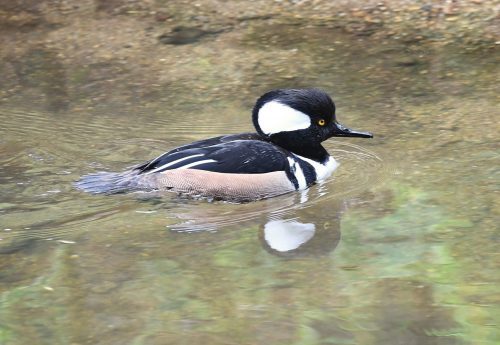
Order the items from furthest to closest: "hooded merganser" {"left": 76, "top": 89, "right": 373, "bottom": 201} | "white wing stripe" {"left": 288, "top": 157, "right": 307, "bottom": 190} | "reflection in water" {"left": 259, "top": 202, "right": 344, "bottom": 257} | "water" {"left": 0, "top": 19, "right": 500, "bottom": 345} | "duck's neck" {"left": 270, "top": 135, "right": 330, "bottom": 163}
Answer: "duck's neck" {"left": 270, "top": 135, "right": 330, "bottom": 163}
"white wing stripe" {"left": 288, "top": 157, "right": 307, "bottom": 190}
"hooded merganser" {"left": 76, "top": 89, "right": 373, "bottom": 201}
"reflection in water" {"left": 259, "top": 202, "right": 344, "bottom": 257}
"water" {"left": 0, "top": 19, "right": 500, "bottom": 345}

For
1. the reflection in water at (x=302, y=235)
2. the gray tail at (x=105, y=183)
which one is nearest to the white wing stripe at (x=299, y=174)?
the reflection in water at (x=302, y=235)

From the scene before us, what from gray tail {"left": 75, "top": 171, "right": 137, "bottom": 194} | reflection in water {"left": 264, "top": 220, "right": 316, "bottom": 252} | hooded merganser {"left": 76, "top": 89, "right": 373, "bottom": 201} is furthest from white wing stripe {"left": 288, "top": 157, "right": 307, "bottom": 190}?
gray tail {"left": 75, "top": 171, "right": 137, "bottom": 194}

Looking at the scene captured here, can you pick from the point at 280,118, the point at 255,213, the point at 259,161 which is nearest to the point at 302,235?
the point at 255,213

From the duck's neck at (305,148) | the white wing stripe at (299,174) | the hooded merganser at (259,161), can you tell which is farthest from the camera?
the duck's neck at (305,148)

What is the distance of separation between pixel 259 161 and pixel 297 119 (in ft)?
1.67

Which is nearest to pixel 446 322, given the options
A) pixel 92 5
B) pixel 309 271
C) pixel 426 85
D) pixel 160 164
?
pixel 309 271

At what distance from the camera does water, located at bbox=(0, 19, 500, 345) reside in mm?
5395

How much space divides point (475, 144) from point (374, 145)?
819mm

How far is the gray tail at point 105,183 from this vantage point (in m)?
7.39

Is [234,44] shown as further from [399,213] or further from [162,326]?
[162,326]

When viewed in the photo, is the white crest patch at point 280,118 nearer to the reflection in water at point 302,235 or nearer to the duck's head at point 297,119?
the duck's head at point 297,119

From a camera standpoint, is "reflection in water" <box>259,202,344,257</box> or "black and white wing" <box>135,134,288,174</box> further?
"black and white wing" <box>135,134,288,174</box>

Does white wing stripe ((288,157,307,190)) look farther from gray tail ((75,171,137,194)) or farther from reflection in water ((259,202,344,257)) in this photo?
gray tail ((75,171,137,194))

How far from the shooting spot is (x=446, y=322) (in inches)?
207
